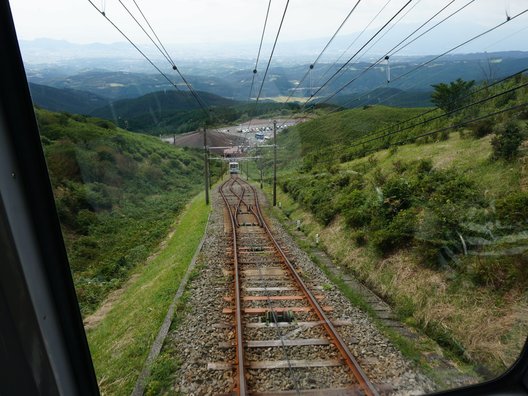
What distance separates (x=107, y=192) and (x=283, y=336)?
8.43 metres

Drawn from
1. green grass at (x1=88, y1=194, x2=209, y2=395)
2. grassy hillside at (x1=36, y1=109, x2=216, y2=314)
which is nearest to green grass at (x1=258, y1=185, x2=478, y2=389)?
green grass at (x1=88, y1=194, x2=209, y2=395)

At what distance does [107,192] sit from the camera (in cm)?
1141

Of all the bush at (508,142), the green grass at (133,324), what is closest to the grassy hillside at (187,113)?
the green grass at (133,324)

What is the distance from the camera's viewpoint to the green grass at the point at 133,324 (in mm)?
3561

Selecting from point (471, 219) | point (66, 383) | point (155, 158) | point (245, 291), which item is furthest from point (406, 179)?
point (155, 158)

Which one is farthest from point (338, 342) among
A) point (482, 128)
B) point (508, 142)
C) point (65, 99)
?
point (482, 128)

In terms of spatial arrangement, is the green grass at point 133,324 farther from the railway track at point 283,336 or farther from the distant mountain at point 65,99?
the distant mountain at point 65,99

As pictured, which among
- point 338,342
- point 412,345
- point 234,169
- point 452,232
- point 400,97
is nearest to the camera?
point 338,342

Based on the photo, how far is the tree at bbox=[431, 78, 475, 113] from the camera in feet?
24.4

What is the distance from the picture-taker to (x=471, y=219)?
247 inches

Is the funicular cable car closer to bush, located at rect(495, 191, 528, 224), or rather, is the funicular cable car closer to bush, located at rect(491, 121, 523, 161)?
bush, located at rect(491, 121, 523, 161)

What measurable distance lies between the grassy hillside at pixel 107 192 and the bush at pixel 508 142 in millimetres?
7659

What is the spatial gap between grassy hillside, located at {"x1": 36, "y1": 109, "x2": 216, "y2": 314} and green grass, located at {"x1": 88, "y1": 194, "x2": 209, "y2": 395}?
1.26 feet

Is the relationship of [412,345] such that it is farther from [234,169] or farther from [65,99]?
[234,169]
